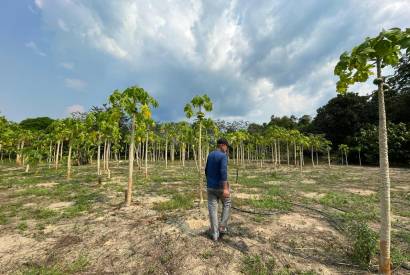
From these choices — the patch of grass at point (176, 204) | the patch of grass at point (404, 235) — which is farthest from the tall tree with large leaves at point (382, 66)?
the patch of grass at point (176, 204)

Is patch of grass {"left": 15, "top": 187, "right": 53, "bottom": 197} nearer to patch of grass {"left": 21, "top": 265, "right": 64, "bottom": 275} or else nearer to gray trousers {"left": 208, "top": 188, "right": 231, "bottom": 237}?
patch of grass {"left": 21, "top": 265, "right": 64, "bottom": 275}

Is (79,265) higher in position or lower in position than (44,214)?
lower

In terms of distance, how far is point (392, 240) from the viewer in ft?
23.3

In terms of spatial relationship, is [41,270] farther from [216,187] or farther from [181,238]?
[216,187]

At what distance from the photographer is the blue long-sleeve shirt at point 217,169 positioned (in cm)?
673

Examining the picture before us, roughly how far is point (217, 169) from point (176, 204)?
467 centimetres

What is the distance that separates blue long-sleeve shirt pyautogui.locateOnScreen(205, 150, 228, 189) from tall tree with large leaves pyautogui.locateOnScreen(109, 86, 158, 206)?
15.9 feet

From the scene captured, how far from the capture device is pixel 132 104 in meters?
11.0

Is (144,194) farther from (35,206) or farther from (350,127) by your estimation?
(350,127)

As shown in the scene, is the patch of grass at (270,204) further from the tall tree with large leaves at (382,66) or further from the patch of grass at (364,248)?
the tall tree with large leaves at (382,66)

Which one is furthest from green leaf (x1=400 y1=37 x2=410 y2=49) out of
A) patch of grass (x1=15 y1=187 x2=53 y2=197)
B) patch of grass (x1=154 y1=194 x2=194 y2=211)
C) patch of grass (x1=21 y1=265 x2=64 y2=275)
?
patch of grass (x1=15 y1=187 x2=53 y2=197)

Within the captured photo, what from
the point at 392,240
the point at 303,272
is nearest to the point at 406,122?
the point at 392,240

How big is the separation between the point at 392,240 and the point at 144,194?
1041cm

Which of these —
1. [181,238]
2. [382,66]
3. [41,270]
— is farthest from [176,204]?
[382,66]
